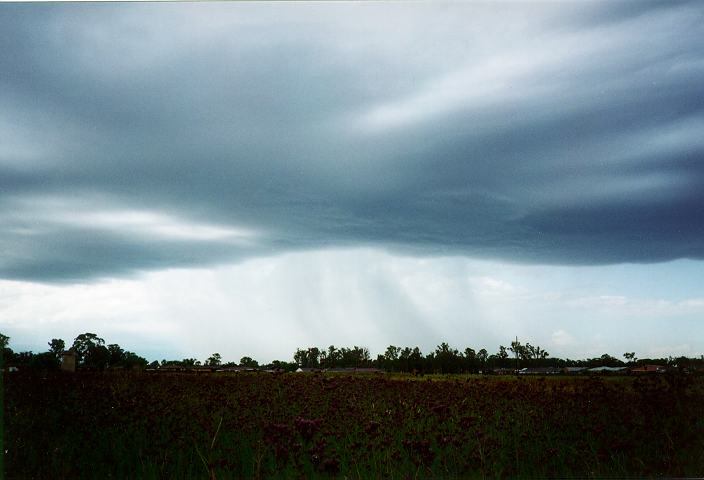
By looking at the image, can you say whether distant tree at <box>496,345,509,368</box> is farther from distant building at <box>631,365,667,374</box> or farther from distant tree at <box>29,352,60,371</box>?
distant tree at <box>29,352,60,371</box>

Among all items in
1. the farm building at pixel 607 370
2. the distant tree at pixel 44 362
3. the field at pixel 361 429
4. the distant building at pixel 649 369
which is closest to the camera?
the field at pixel 361 429

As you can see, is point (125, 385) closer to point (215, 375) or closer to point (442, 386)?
point (215, 375)

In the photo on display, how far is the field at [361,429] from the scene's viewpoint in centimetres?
663

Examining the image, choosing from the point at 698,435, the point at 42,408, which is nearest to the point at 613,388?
the point at 698,435

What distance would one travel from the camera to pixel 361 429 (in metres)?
7.74

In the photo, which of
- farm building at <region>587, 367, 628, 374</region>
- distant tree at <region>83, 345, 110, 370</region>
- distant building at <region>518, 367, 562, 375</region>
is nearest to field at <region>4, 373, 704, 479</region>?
farm building at <region>587, 367, 628, 374</region>

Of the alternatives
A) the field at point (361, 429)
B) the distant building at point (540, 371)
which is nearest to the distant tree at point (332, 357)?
the field at point (361, 429)

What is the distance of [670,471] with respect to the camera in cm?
689

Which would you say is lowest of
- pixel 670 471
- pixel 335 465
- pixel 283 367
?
pixel 670 471

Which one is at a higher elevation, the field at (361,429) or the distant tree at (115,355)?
the distant tree at (115,355)

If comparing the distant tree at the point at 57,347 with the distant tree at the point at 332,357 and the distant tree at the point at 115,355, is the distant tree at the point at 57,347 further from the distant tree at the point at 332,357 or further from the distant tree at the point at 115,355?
the distant tree at the point at 332,357

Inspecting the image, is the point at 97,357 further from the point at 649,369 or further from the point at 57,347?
the point at 649,369

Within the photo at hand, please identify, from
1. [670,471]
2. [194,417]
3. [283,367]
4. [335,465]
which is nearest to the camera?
[335,465]

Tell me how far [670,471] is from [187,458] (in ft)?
18.9
